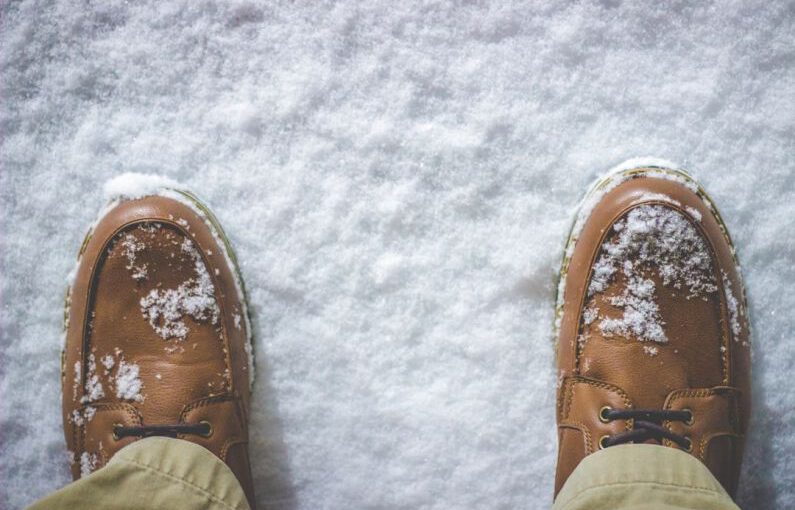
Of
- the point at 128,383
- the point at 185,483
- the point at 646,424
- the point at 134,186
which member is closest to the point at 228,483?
the point at 185,483

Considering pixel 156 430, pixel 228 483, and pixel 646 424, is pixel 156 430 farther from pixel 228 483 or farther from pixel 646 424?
pixel 646 424

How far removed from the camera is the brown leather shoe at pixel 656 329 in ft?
2.61

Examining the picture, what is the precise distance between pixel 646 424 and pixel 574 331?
0.15 metres

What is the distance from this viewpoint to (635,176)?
0.83 meters

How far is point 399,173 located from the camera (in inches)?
34.2

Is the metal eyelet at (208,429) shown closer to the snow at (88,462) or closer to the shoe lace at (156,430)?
the shoe lace at (156,430)

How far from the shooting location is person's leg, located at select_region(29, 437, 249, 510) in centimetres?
64

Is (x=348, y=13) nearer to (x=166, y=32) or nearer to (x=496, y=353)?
(x=166, y=32)

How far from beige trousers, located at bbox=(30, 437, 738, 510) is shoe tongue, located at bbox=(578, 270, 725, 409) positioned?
10 centimetres

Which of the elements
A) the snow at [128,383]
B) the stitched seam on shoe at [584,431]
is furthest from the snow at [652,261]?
the snow at [128,383]

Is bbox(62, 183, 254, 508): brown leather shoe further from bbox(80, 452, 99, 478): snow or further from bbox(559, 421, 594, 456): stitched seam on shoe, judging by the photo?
bbox(559, 421, 594, 456): stitched seam on shoe

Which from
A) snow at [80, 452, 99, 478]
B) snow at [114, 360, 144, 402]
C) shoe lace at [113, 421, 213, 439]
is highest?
snow at [114, 360, 144, 402]

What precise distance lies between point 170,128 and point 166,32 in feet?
0.47

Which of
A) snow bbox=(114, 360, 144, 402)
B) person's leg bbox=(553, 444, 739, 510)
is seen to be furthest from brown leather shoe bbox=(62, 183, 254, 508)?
person's leg bbox=(553, 444, 739, 510)
